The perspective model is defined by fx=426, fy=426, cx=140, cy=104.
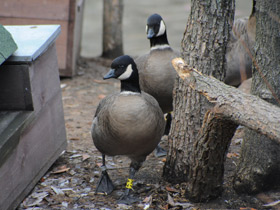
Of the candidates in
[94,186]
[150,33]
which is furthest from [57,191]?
[150,33]

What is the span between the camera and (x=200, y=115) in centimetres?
387

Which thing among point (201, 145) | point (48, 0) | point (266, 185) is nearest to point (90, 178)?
point (201, 145)

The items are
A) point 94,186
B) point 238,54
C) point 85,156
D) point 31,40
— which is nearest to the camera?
point 31,40

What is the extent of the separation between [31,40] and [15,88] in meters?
0.55

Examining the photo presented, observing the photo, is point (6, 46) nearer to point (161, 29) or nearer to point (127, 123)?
point (127, 123)

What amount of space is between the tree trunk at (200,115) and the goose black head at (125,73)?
0.41m

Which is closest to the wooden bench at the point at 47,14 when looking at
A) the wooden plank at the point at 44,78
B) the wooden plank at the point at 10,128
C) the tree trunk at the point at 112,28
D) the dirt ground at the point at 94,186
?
the tree trunk at the point at 112,28

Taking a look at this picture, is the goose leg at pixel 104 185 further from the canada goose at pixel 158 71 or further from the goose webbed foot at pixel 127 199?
the canada goose at pixel 158 71

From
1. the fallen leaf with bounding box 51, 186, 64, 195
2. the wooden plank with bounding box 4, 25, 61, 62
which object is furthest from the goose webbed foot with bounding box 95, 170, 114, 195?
the wooden plank with bounding box 4, 25, 61, 62

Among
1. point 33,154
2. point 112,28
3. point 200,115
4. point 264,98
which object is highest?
point 264,98

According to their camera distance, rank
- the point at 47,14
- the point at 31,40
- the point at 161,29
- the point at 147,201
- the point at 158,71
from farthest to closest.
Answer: the point at 47,14, the point at 161,29, the point at 158,71, the point at 31,40, the point at 147,201

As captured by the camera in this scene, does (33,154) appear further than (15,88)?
Yes

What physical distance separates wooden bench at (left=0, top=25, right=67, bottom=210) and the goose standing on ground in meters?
1.11

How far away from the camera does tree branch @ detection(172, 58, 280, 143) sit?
2.50m
